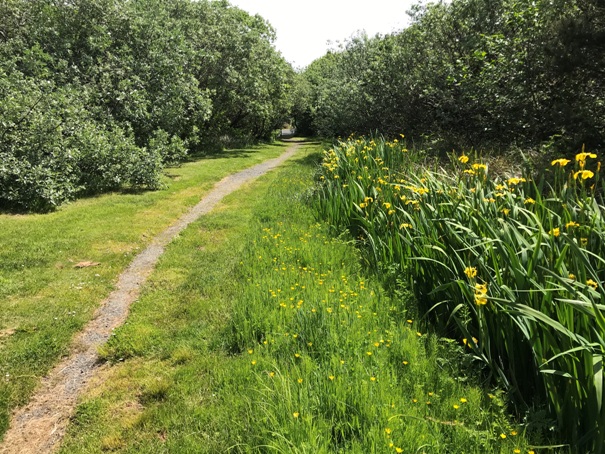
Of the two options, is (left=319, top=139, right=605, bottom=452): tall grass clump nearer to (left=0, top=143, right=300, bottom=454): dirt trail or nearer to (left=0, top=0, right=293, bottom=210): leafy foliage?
(left=0, top=143, right=300, bottom=454): dirt trail

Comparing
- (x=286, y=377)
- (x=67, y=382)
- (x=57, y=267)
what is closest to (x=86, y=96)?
(x=57, y=267)

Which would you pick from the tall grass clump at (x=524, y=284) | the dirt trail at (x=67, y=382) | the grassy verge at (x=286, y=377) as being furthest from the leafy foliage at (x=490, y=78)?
the dirt trail at (x=67, y=382)

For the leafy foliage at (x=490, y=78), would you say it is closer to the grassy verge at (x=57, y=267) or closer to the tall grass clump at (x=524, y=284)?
the tall grass clump at (x=524, y=284)

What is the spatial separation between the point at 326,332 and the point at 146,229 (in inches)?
229

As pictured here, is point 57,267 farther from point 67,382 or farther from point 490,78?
point 490,78

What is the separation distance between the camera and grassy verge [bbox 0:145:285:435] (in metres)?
3.74

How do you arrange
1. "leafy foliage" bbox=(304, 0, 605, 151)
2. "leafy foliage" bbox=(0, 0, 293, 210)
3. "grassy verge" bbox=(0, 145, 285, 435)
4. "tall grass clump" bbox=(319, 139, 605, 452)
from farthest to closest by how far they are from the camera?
"leafy foliage" bbox=(0, 0, 293, 210) < "leafy foliage" bbox=(304, 0, 605, 151) < "grassy verge" bbox=(0, 145, 285, 435) < "tall grass clump" bbox=(319, 139, 605, 452)

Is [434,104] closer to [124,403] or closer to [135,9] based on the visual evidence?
[135,9]

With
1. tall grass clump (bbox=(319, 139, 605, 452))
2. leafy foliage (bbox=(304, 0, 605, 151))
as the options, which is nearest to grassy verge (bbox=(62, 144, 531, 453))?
tall grass clump (bbox=(319, 139, 605, 452))

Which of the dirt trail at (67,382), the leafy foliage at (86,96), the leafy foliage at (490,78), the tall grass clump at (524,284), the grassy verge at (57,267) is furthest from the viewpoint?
the leafy foliage at (86,96)

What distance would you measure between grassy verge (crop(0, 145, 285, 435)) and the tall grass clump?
3.61 metres

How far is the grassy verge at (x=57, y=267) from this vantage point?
374 cm

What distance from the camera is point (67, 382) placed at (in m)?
3.47

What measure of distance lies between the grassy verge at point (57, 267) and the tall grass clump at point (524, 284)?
3.61m
